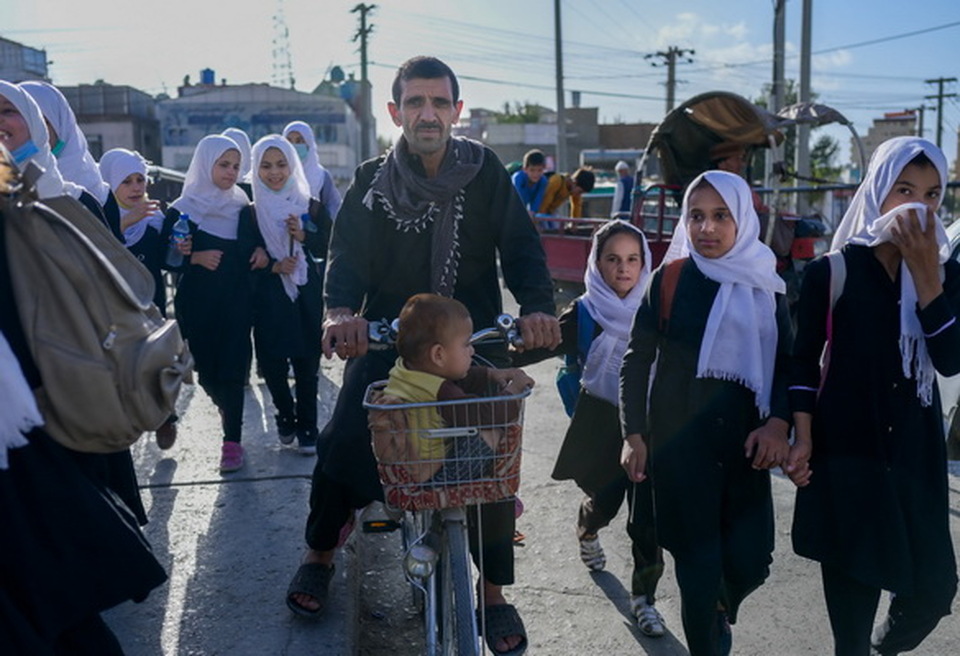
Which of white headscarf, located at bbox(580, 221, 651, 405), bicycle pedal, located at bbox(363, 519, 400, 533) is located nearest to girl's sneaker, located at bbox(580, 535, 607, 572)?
white headscarf, located at bbox(580, 221, 651, 405)

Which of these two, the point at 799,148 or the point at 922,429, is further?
the point at 799,148

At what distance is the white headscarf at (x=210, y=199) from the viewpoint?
6082mm

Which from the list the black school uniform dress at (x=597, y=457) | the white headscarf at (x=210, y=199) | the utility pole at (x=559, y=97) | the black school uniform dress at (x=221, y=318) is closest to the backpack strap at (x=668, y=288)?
the black school uniform dress at (x=597, y=457)

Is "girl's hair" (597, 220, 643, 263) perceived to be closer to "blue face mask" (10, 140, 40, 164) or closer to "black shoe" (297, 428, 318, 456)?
"blue face mask" (10, 140, 40, 164)

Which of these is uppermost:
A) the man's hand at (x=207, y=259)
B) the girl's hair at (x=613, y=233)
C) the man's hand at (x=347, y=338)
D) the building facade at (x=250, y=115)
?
the building facade at (x=250, y=115)

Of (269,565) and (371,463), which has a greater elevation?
(371,463)

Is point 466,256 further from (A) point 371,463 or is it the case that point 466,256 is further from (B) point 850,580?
(B) point 850,580

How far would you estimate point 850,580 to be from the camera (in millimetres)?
3270

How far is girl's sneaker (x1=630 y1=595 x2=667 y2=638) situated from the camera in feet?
13.6

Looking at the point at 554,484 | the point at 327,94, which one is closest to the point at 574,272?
the point at 554,484

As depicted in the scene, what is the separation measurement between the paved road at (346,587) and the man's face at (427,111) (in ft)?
5.99

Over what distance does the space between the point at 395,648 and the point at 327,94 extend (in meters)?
71.7

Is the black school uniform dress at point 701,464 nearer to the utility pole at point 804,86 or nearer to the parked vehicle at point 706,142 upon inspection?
the parked vehicle at point 706,142

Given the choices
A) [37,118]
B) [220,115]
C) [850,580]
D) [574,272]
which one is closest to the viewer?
[850,580]
